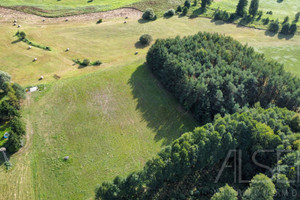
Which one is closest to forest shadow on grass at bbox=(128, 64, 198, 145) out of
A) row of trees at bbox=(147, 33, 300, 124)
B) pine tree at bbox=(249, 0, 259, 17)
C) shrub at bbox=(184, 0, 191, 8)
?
row of trees at bbox=(147, 33, 300, 124)

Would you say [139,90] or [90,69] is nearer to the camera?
[139,90]

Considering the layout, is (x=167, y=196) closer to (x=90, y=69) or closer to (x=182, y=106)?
(x=182, y=106)

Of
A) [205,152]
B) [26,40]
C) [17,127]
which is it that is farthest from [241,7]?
[17,127]

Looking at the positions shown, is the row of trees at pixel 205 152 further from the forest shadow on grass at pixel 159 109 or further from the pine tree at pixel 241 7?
the pine tree at pixel 241 7

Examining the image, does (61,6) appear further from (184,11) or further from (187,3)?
(187,3)

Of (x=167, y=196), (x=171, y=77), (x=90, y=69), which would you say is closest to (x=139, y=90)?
(x=171, y=77)

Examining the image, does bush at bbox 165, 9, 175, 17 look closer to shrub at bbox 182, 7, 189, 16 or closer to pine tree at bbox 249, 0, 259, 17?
shrub at bbox 182, 7, 189, 16
